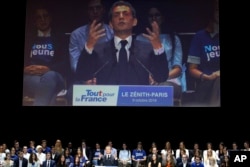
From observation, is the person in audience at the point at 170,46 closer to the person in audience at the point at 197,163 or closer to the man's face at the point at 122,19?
the man's face at the point at 122,19

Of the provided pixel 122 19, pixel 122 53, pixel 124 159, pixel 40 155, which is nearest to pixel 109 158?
pixel 124 159

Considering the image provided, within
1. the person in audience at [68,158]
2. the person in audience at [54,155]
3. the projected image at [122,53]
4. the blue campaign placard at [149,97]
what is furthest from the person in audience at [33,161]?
the blue campaign placard at [149,97]

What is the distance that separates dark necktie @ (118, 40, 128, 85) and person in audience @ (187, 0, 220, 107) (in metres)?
2.41

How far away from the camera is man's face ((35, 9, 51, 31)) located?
→ 19000 millimetres

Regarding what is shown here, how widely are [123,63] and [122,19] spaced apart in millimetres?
1709

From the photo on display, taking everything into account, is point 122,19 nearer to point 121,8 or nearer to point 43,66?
point 121,8

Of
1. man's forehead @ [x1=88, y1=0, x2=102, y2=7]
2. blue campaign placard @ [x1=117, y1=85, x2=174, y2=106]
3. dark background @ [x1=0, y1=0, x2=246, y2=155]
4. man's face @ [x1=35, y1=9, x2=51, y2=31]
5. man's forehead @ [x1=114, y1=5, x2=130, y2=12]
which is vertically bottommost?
dark background @ [x1=0, y1=0, x2=246, y2=155]

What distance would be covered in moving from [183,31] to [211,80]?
2.17 metres

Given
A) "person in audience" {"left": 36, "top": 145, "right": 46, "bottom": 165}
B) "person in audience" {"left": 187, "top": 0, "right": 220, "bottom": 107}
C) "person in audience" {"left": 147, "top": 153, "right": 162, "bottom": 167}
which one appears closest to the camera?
"person in audience" {"left": 147, "top": 153, "right": 162, "bottom": 167}

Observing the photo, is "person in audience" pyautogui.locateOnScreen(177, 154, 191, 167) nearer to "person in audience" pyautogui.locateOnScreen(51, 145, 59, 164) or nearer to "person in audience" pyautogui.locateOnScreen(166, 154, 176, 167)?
"person in audience" pyautogui.locateOnScreen(166, 154, 176, 167)

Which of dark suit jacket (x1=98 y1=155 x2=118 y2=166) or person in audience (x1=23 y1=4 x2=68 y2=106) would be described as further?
person in audience (x1=23 y1=4 x2=68 y2=106)

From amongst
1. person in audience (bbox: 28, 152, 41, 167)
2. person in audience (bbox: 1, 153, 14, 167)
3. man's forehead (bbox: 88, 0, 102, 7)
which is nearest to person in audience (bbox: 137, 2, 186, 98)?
man's forehead (bbox: 88, 0, 102, 7)

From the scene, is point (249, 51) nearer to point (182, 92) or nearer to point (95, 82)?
point (182, 92)

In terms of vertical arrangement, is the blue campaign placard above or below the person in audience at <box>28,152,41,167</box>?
above
